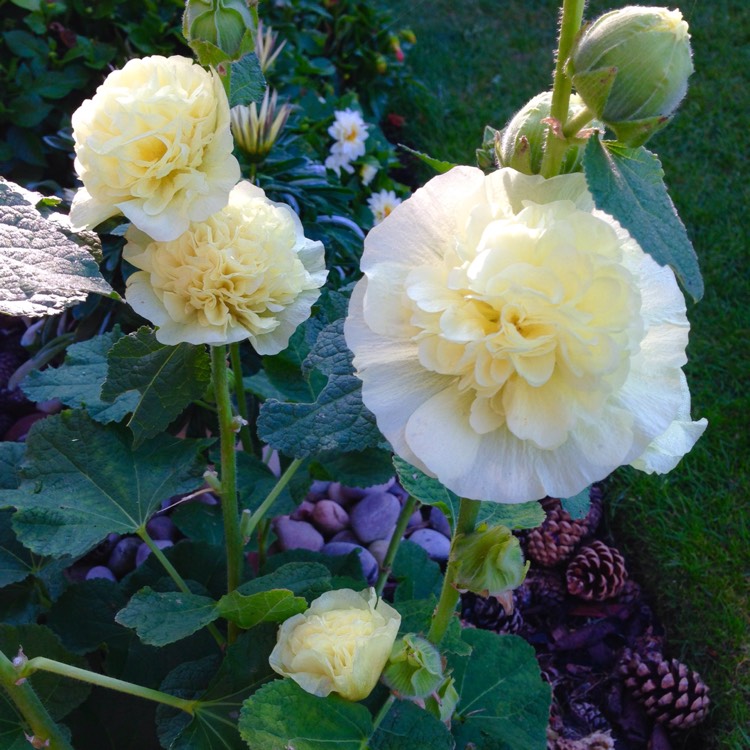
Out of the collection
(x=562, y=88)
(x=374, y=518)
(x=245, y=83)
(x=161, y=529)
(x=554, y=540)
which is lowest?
(x=161, y=529)

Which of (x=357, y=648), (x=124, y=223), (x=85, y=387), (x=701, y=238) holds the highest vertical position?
(x=124, y=223)

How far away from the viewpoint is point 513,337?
1.65ft

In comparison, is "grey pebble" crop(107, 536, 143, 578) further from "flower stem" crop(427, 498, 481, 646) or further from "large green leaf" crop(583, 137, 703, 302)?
"large green leaf" crop(583, 137, 703, 302)

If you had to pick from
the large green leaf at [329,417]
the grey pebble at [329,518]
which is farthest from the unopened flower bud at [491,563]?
the grey pebble at [329,518]

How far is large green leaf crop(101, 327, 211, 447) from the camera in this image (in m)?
0.83

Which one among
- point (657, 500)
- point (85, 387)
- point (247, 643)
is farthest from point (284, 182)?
point (247, 643)

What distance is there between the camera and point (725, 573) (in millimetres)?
1762

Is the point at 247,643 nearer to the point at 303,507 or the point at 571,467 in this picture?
the point at 571,467

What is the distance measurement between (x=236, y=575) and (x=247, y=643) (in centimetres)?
9

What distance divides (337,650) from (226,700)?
23cm

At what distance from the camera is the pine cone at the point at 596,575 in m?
1.70

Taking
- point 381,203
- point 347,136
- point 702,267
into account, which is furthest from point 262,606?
point 702,267

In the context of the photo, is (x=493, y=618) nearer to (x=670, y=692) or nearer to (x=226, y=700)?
(x=670, y=692)

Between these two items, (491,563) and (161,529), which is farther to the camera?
(161,529)
